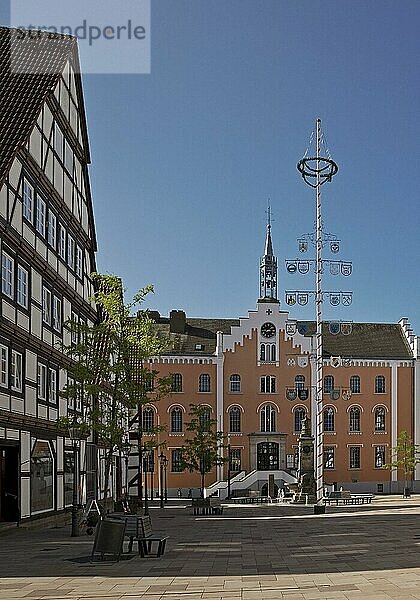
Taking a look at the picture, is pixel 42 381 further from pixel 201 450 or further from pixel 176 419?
pixel 176 419

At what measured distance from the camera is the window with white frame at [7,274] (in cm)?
2886

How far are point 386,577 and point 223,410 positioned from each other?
63288mm

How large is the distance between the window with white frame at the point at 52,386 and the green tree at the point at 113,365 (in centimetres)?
241

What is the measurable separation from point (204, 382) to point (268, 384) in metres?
5.61

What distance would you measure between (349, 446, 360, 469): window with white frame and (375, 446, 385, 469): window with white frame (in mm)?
1609

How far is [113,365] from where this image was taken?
31.7 m

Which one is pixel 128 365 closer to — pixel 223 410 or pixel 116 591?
pixel 116 591

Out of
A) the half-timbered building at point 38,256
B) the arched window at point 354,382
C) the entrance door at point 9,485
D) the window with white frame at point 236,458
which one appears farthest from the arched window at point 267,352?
the entrance door at point 9,485

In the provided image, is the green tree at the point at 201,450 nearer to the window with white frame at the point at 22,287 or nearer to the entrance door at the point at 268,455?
the entrance door at the point at 268,455

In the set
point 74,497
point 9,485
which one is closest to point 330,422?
point 9,485

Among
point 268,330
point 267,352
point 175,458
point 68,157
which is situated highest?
point 68,157

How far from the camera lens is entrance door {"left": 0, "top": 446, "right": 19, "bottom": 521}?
3069 cm

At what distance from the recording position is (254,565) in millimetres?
19453

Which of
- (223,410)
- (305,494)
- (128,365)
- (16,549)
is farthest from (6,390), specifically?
(223,410)
